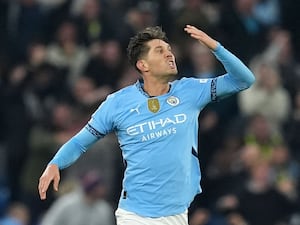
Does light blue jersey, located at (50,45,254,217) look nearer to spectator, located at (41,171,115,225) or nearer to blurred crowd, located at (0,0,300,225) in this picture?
blurred crowd, located at (0,0,300,225)

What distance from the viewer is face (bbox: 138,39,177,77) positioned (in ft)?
34.2

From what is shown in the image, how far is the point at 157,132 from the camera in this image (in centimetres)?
1030

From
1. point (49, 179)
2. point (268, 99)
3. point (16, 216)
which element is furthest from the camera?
point (268, 99)

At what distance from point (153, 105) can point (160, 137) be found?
0.27 m

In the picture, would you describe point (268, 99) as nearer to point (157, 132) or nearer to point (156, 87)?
point (156, 87)

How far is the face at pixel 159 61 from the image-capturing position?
34.2 ft

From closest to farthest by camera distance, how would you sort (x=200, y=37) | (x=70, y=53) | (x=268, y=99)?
1. (x=200, y=37)
2. (x=268, y=99)
3. (x=70, y=53)

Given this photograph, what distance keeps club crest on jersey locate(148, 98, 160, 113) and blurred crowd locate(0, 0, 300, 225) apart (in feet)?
11.1

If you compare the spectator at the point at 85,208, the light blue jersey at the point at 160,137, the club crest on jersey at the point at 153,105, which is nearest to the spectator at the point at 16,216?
the spectator at the point at 85,208

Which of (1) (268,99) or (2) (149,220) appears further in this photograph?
(1) (268,99)

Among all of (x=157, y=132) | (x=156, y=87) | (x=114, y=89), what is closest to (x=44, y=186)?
(x=157, y=132)

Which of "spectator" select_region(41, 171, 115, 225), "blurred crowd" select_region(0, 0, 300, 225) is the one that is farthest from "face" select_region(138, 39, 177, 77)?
"spectator" select_region(41, 171, 115, 225)

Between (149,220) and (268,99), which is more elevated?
(149,220)

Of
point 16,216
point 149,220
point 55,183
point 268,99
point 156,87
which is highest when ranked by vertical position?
point 156,87
